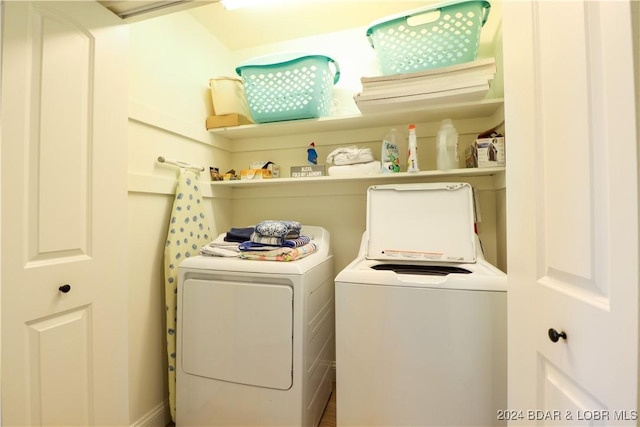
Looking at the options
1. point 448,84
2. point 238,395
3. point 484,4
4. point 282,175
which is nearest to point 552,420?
point 238,395

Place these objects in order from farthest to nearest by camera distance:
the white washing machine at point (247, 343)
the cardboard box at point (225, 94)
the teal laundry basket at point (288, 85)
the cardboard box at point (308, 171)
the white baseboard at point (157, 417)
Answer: the cardboard box at point (225, 94) → the cardboard box at point (308, 171) → the teal laundry basket at point (288, 85) → the white baseboard at point (157, 417) → the white washing machine at point (247, 343)

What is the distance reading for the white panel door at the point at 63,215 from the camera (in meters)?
0.83

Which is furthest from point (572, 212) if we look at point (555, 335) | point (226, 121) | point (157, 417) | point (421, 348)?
point (157, 417)

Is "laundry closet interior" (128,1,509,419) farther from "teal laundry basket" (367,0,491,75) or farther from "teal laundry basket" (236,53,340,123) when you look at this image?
"teal laundry basket" (367,0,491,75)

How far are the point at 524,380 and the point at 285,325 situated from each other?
93 centimetres

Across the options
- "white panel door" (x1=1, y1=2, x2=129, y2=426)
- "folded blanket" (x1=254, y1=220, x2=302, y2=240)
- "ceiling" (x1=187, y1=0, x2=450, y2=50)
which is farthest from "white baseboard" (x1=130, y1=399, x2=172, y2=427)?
"ceiling" (x1=187, y1=0, x2=450, y2=50)

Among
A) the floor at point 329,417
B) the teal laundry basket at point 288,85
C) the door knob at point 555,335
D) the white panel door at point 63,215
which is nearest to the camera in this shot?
the door knob at point 555,335

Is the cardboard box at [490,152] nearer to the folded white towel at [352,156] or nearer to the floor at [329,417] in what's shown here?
the folded white towel at [352,156]

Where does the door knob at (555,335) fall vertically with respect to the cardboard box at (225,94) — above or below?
below

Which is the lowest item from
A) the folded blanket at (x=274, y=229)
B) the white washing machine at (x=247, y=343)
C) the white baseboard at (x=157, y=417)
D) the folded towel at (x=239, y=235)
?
the white baseboard at (x=157, y=417)

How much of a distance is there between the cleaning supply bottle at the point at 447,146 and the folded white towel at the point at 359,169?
14.1 inches

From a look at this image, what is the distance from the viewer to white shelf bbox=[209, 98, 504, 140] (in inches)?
58.9

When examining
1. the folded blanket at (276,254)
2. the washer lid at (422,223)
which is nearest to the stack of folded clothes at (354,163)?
the washer lid at (422,223)

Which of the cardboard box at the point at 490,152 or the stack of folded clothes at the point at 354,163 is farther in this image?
the stack of folded clothes at the point at 354,163
